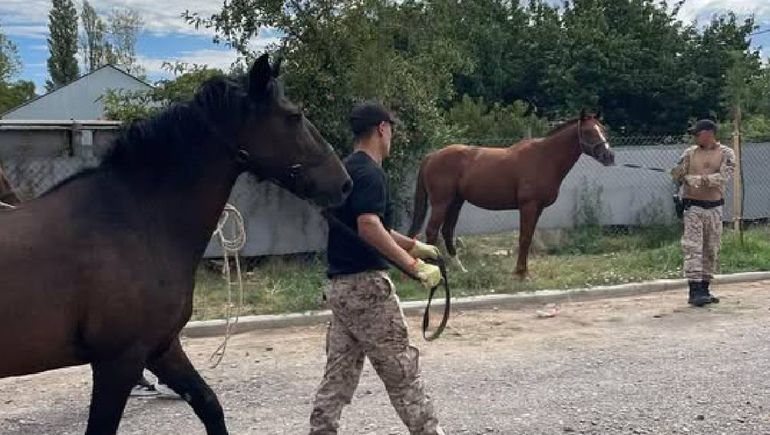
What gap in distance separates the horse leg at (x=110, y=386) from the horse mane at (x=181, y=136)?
2.60ft

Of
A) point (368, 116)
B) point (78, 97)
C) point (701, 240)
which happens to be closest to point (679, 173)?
point (701, 240)

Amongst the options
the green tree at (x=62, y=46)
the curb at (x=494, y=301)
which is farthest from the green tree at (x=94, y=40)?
the curb at (x=494, y=301)

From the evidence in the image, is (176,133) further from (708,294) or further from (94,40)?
(94,40)

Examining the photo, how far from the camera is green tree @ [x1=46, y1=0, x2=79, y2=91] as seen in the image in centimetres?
6737

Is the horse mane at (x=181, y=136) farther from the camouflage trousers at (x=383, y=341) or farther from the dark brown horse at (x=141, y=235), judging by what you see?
the camouflage trousers at (x=383, y=341)

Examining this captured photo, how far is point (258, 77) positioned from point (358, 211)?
0.74 m

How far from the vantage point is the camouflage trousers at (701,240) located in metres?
8.46

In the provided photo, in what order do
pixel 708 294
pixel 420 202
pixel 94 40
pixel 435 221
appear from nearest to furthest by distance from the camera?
1. pixel 708 294
2. pixel 435 221
3. pixel 420 202
4. pixel 94 40

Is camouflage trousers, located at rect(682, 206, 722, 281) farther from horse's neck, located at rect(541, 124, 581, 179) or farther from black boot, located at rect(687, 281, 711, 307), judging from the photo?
horse's neck, located at rect(541, 124, 581, 179)

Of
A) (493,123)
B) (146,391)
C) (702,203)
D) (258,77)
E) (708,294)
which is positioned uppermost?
(493,123)

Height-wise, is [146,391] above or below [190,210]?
below

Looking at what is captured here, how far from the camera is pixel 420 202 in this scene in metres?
11.5

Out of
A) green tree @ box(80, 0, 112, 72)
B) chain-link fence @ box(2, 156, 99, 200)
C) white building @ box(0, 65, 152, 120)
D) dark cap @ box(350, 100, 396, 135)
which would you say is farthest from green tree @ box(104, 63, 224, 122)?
green tree @ box(80, 0, 112, 72)

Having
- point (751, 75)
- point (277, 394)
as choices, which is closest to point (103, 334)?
point (277, 394)
